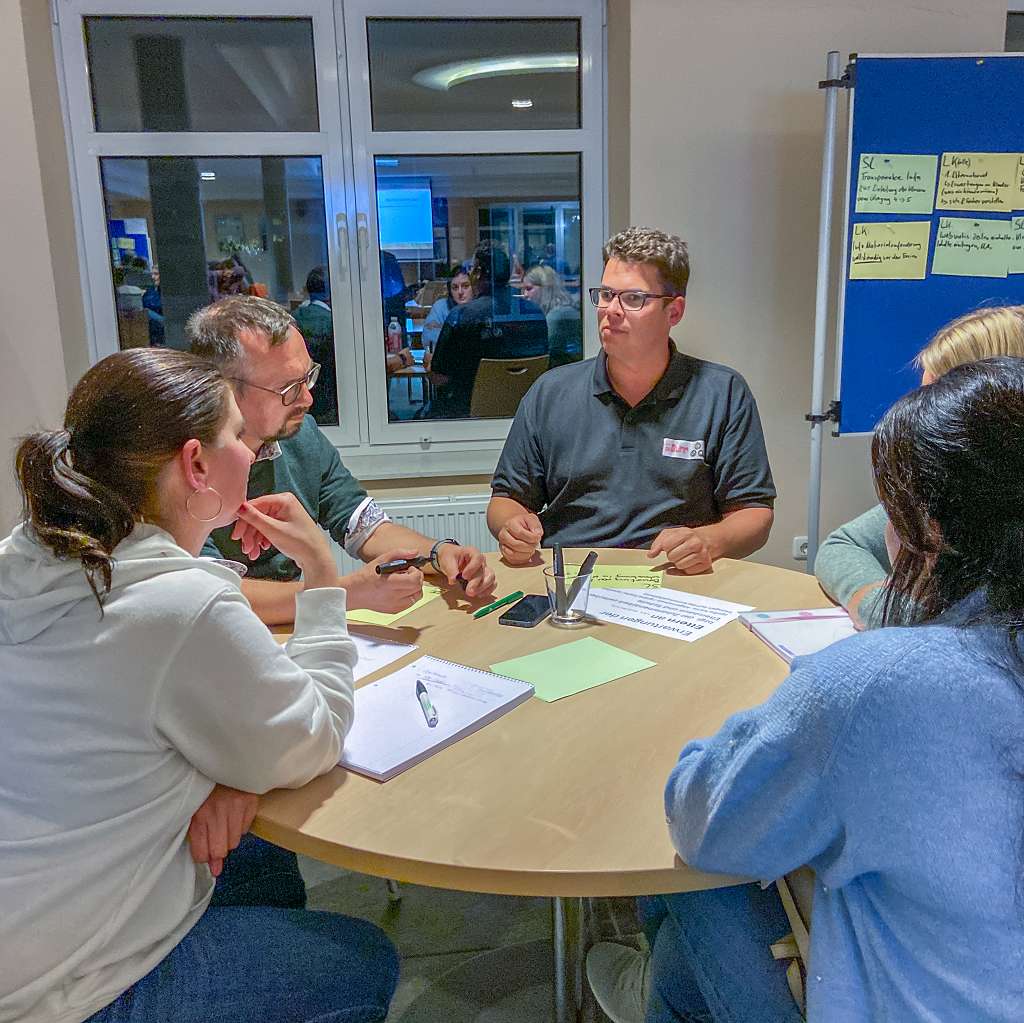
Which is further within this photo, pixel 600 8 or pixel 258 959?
pixel 600 8

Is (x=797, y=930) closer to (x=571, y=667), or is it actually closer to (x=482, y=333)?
(x=571, y=667)

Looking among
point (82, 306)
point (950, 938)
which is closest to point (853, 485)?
point (950, 938)

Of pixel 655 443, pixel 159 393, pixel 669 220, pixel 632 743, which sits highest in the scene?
pixel 669 220

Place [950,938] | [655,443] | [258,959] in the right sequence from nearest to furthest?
[950,938] < [258,959] < [655,443]

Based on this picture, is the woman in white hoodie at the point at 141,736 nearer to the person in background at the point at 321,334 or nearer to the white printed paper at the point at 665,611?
the white printed paper at the point at 665,611

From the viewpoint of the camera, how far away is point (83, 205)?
2.93 m

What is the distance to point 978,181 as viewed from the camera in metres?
2.68

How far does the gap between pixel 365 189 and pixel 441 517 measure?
1.17 metres

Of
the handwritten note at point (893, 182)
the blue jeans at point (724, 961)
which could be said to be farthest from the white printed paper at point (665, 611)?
the handwritten note at point (893, 182)

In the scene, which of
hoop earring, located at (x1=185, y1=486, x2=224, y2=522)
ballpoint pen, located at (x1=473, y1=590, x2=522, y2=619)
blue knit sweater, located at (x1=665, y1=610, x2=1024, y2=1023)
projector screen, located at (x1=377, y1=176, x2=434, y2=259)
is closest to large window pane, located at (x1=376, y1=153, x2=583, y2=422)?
projector screen, located at (x1=377, y1=176, x2=434, y2=259)

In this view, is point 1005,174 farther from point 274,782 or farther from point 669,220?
point 274,782

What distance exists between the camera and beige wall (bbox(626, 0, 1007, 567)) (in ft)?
9.09

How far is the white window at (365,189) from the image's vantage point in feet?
9.58

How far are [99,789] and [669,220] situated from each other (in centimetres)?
252
